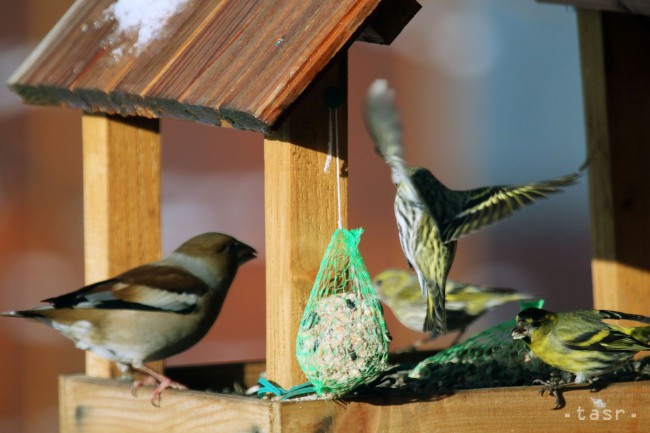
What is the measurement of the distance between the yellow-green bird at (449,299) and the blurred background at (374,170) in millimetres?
1289

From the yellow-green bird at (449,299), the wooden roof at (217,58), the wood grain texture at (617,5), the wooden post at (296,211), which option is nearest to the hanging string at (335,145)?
the wooden post at (296,211)

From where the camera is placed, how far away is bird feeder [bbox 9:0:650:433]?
2631 mm

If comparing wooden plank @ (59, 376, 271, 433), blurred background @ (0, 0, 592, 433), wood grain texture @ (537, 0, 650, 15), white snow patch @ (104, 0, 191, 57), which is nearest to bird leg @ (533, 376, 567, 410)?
wooden plank @ (59, 376, 271, 433)

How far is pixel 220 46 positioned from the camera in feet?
9.40

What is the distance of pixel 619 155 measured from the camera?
3.91 metres

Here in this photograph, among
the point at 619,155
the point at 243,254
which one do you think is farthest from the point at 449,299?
the point at 243,254

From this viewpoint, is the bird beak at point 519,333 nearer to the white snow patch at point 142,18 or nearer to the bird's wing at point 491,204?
the bird's wing at point 491,204

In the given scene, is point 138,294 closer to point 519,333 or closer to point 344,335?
point 344,335

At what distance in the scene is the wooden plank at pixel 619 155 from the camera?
3.89 m

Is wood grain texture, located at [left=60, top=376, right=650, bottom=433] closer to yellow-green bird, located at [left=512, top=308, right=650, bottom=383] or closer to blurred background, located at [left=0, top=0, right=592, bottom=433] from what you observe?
yellow-green bird, located at [left=512, top=308, right=650, bottom=383]

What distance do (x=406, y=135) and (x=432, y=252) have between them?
4287 mm

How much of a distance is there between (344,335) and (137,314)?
1.08 meters

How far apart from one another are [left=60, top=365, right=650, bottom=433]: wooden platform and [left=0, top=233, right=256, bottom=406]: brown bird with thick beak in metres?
0.32

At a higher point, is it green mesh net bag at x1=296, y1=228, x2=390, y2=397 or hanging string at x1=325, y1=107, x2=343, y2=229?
hanging string at x1=325, y1=107, x2=343, y2=229
